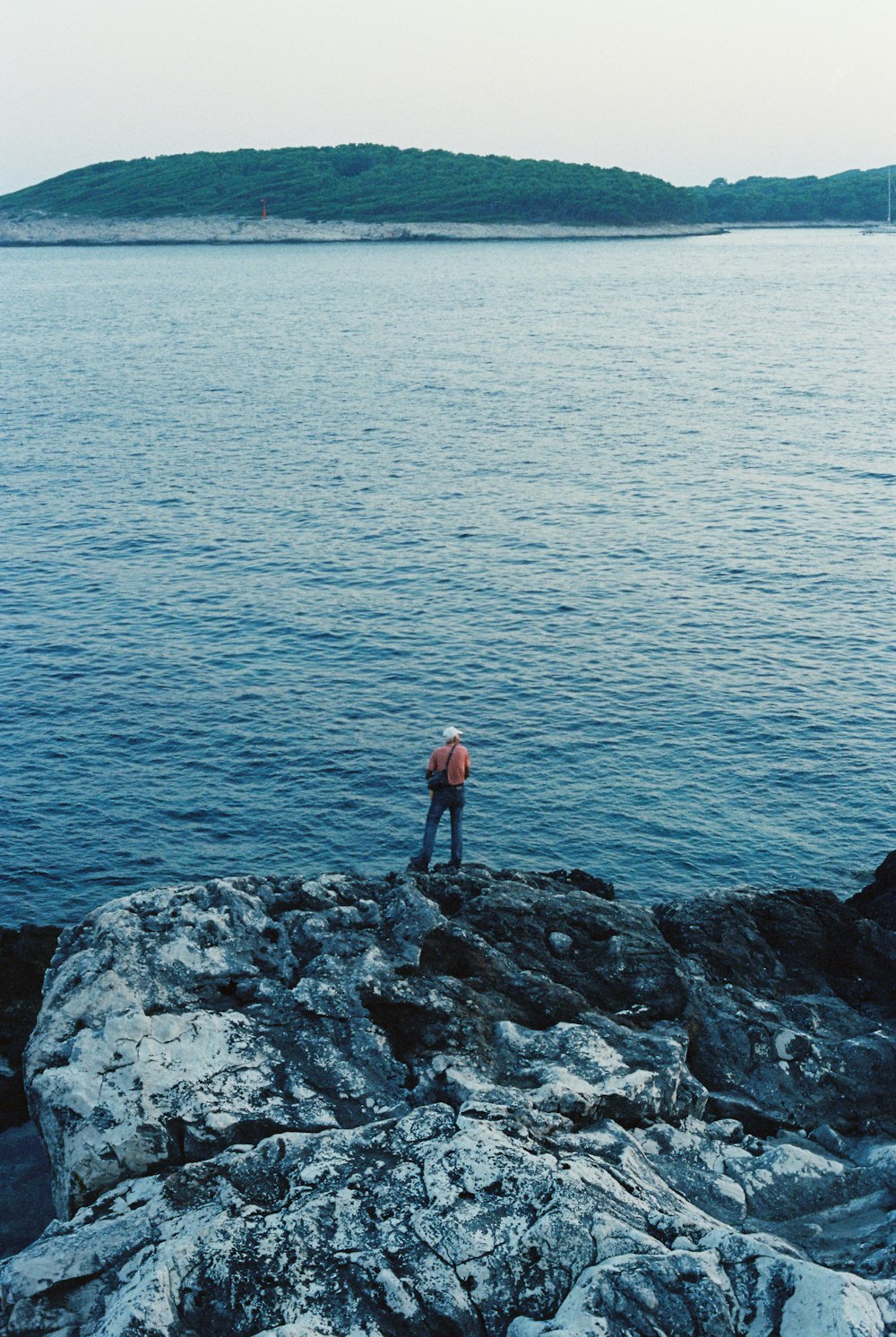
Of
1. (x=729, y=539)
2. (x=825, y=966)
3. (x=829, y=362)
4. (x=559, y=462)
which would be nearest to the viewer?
(x=825, y=966)

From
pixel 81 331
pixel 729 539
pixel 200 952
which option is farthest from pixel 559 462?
pixel 81 331

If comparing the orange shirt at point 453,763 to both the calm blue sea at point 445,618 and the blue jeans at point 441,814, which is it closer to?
the blue jeans at point 441,814

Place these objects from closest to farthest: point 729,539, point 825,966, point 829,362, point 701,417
A: point 825,966
point 729,539
point 701,417
point 829,362

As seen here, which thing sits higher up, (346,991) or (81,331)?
(81,331)

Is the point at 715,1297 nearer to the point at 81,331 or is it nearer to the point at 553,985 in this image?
the point at 553,985

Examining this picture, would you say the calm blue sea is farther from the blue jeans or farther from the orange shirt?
the orange shirt

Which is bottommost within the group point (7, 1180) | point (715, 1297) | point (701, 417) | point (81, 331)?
point (7, 1180)

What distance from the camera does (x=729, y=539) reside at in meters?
43.1

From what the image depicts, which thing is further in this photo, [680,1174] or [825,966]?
[825,966]

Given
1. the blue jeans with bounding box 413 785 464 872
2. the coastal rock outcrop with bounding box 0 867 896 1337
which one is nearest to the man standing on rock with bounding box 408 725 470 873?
the blue jeans with bounding box 413 785 464 872

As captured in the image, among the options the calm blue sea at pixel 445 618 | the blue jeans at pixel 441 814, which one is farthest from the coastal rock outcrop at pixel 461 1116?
the calm blue sea at pixel 445 618

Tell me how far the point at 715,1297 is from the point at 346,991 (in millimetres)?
5738

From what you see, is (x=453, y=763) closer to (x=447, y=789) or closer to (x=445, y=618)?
(x=447, y=789)

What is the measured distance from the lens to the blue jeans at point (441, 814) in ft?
63.7
